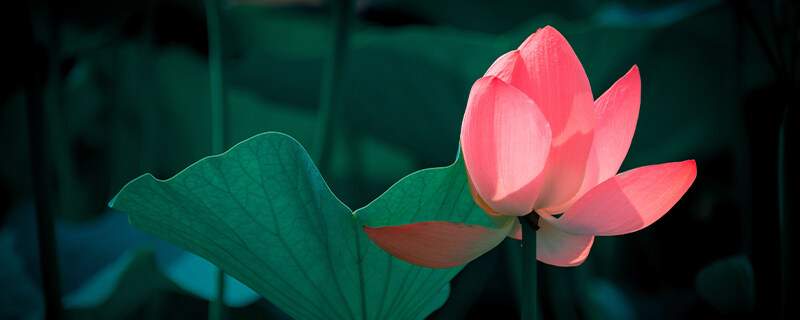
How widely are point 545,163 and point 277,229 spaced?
0.12 m

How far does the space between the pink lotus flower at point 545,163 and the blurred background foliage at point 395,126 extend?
8.5 inches

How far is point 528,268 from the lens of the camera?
0.20 m

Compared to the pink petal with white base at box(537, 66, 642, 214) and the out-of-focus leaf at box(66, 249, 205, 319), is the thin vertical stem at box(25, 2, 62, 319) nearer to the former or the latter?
the out-of-focus leaf at box(66, 249, 205, 319)

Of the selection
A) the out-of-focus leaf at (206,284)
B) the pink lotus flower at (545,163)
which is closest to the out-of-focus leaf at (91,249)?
the out-of-focus leaf at (206,284)

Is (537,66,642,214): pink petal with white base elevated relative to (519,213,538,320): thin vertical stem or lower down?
elevated

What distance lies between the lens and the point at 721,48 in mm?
A: 663

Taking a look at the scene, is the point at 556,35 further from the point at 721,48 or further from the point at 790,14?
the point at 721,48

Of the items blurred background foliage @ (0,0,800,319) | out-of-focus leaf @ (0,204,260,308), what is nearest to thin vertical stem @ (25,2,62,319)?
blurred background foliage @ (0,0,800,319)

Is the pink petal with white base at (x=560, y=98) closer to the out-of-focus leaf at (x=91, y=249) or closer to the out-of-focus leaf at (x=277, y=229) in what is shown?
the out-of-focus leaf at (x=277, y=229)

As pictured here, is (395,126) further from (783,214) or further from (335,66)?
(783,214)

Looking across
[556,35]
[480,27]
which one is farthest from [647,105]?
[556,35]

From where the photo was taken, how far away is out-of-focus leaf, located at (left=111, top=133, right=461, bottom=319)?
0.25 m

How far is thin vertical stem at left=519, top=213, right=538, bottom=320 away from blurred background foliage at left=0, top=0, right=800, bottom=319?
0.22 metres

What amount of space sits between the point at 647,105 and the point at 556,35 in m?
0.51
